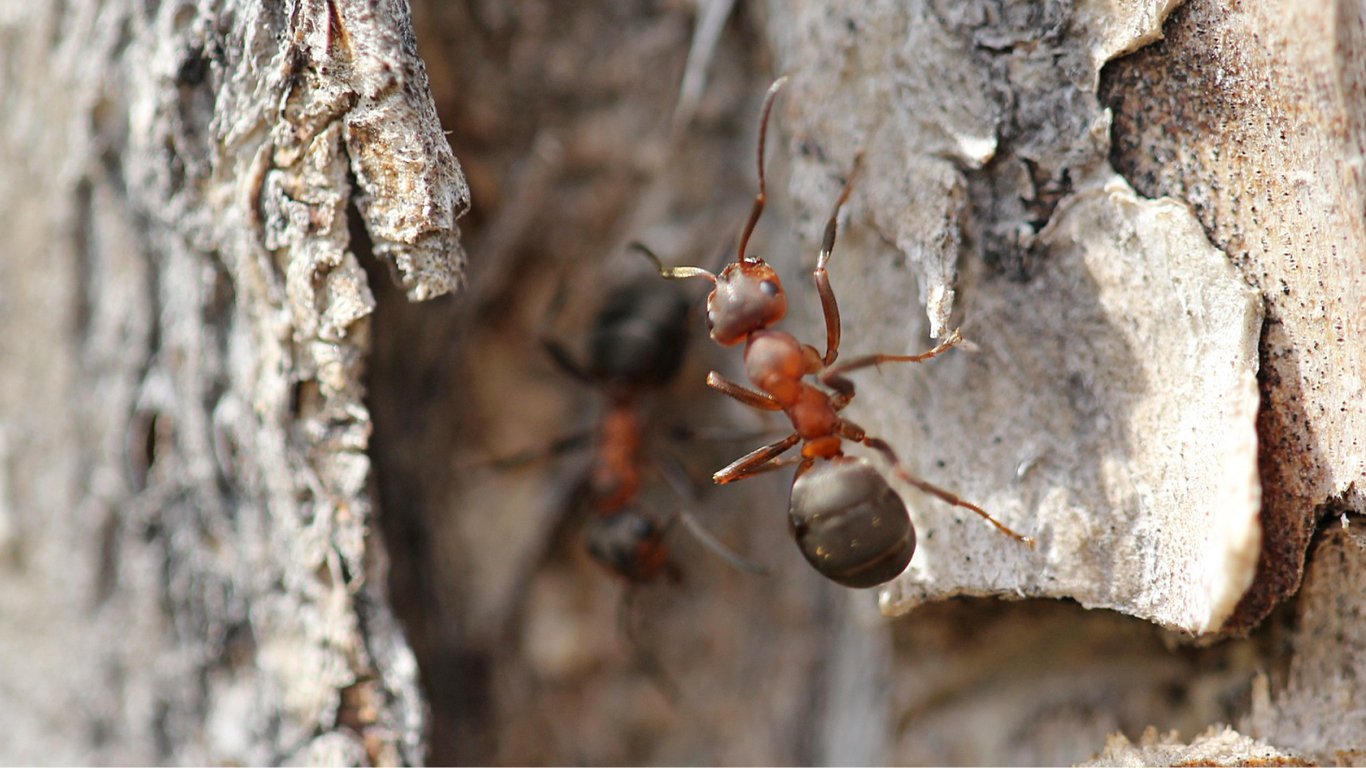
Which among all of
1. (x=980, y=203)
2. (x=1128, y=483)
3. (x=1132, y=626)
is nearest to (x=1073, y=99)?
(x=980, y=203)

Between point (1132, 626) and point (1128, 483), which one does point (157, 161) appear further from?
point (1132, 626)

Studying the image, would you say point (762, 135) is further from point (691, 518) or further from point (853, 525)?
point (691, 518)

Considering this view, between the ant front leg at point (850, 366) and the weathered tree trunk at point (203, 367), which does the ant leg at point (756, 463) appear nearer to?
the ant front leg at point (850, 366)

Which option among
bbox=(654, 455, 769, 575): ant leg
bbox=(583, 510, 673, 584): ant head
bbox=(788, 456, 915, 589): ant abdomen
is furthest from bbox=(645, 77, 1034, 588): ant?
bbox=(583, 510, 673, 584): ant head

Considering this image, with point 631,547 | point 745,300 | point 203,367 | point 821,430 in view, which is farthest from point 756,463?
point 203,367

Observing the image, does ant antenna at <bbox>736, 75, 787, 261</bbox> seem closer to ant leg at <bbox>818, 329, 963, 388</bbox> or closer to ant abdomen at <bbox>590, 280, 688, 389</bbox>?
ant leg at <bbox>818, 329, 963, 388</bbox>
